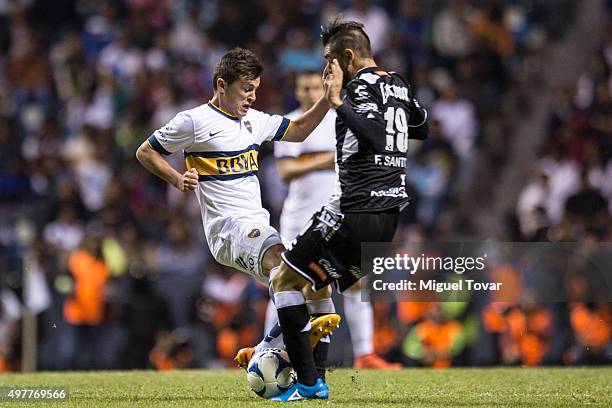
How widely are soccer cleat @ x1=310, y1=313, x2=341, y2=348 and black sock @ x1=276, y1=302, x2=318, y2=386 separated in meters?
0.20

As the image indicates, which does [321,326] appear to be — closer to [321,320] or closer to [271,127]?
[321,320]

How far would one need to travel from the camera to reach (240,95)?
887 centimetres

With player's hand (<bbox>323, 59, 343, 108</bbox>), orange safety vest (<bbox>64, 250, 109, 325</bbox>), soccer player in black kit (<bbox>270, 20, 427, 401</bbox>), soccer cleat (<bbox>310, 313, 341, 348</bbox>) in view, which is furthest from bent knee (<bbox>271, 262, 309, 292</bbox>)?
orange safety vest (<bbox>64, 250, 109, 325</bbox>)

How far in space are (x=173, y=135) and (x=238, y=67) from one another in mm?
675

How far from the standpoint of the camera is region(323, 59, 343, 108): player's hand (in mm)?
7711

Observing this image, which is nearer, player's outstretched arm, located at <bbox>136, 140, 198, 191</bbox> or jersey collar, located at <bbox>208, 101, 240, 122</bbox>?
player's outstretched arm, located at <bbox>136, 140, 198, 191</bbox>

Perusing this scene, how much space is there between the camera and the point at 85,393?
8.88 m

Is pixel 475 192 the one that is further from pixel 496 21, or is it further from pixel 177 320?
pixel 177 320

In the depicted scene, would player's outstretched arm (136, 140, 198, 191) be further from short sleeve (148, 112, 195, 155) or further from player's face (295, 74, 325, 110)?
player's face (295, 74, 325, 110)

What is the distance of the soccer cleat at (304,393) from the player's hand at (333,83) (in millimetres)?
1852

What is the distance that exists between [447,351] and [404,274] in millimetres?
2534

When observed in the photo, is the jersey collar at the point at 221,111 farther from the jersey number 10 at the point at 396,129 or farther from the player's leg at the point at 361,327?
the player's leg at the point at 361,327

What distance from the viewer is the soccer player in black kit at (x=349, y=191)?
781cm

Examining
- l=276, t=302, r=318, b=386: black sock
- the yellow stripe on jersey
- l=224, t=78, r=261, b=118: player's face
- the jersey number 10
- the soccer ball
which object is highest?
l=224, t=78, r=261, b=118: player's face
